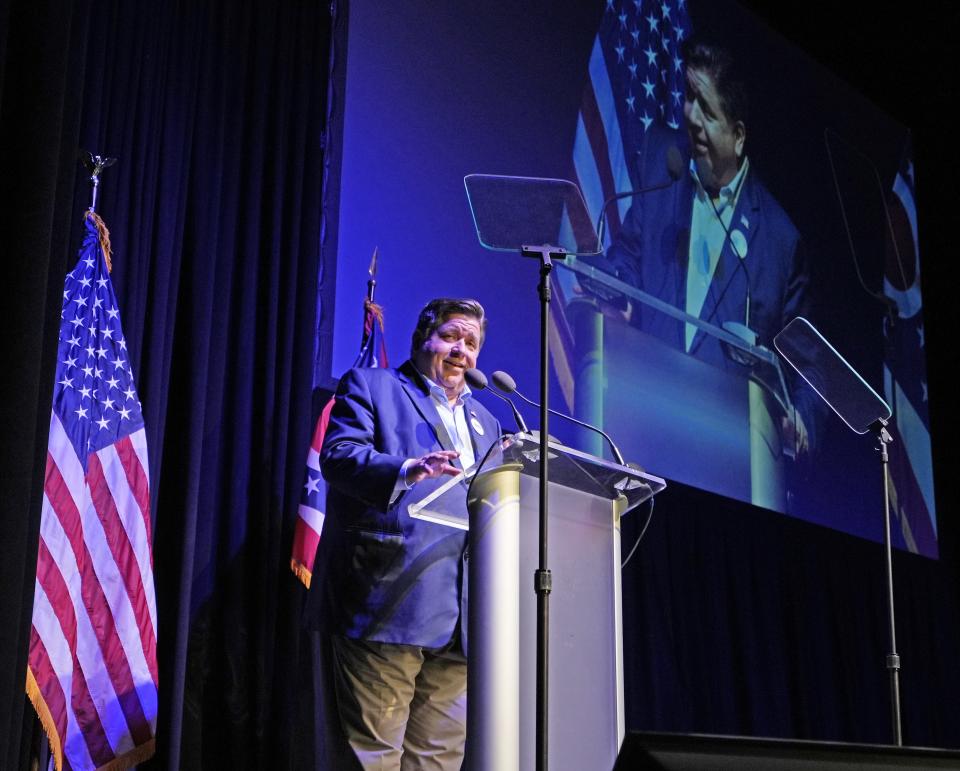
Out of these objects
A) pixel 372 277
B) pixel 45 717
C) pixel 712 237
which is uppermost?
pixel 712 237

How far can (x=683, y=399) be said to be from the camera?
16.7 ft

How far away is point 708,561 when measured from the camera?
553 centimetres

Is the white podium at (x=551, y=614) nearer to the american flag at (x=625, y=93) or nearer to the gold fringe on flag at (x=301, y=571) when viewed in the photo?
the gold fringe on flag at (x=301, y=571)

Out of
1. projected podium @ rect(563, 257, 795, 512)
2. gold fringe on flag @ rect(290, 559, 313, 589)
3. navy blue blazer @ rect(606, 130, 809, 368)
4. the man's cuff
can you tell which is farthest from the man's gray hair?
navy blue blazer @ rect(606, 130, 809, 368)

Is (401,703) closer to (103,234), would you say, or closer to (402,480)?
(402,480)

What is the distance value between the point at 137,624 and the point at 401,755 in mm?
803

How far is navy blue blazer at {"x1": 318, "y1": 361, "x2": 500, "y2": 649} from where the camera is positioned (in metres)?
2.96

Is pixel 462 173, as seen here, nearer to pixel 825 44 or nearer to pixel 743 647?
pixel 743 647

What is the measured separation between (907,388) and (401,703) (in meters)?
4.44

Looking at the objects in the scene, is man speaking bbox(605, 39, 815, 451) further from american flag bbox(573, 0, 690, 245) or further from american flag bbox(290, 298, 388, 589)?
american flag bbox(290, 298, 388, 589)

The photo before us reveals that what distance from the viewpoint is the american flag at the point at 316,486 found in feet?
12.1

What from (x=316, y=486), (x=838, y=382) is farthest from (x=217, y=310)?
(x=838, y=382)

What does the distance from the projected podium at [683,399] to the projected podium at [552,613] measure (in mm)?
2046

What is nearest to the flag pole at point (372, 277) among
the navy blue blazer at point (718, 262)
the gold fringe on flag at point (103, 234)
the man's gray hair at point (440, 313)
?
the man's gray hair at point (440, 313)
